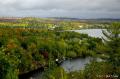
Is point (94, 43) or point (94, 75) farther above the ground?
point (94, 75)

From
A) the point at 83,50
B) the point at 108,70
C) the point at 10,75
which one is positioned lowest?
the point at 83,50

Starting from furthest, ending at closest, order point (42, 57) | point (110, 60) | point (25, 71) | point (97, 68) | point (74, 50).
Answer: point (74, 50), point (42, 57), point (25, 71), point (110, 60), point (97, 68)

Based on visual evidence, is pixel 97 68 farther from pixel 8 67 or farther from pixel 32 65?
pixel 32 65

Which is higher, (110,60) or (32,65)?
(110,60)

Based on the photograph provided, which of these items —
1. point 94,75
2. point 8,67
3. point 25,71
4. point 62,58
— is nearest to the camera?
point 94,75

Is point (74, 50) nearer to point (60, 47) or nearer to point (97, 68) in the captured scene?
point (60, 47)

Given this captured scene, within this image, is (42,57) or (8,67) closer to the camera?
(8,67)

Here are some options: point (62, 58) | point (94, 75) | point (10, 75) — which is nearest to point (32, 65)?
point (62, 58)

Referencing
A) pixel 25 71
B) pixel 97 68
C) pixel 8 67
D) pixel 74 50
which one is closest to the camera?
pixel 97 68

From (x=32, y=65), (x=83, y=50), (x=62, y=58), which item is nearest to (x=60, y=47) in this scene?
(x=62, y=58)
